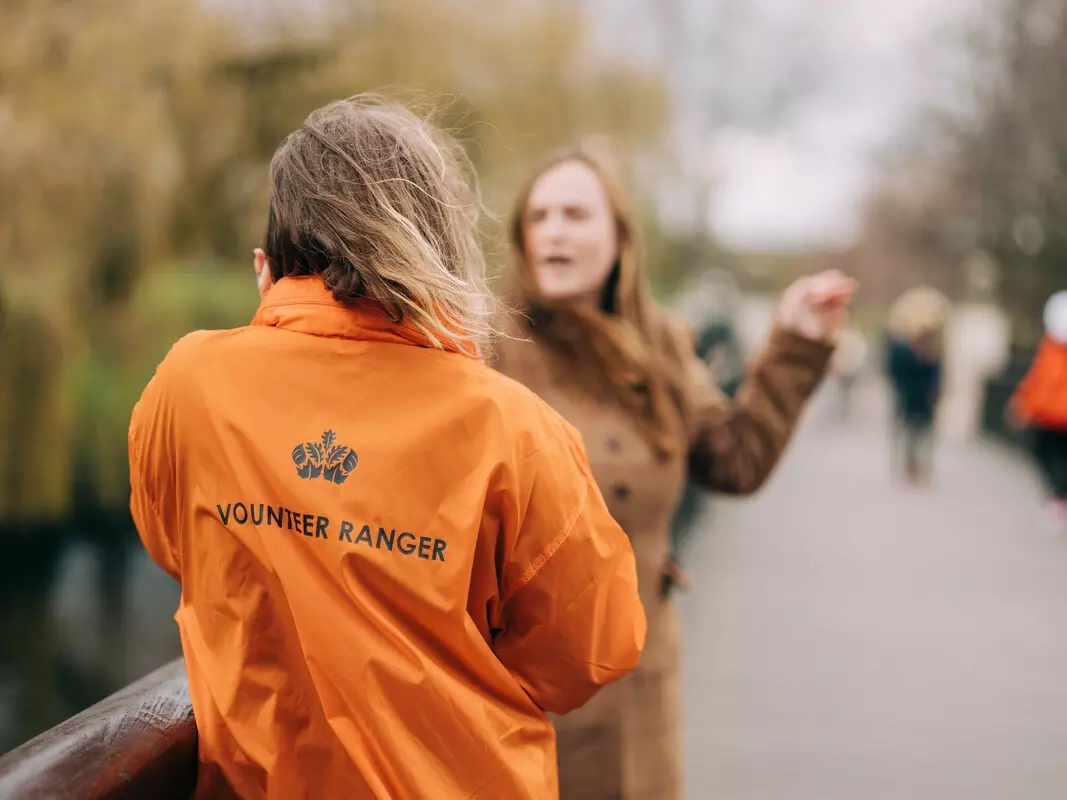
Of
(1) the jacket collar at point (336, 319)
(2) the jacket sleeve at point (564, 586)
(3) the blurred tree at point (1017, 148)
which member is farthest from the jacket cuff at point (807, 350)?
(3) the blurred tree at point (1017, 148)

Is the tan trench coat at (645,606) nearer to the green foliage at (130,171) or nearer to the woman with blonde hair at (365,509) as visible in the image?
the woman with blonde hair at (365,509)

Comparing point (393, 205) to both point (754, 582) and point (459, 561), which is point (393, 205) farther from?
point (754, 582)

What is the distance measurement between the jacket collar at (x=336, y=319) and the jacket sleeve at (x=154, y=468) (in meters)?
0.19

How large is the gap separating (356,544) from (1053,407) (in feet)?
28.8

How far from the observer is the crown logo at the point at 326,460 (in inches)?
52.8

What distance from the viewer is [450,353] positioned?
1.42 m

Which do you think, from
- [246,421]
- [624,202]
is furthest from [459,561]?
[624,202]

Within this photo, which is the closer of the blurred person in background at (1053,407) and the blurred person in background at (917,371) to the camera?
the blurred person in background at (1053,407)

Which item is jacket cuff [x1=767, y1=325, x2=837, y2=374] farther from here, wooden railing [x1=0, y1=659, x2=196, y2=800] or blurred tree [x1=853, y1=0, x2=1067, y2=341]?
blurred tree [x1=853, y1=0, x2=1067, y2=341]

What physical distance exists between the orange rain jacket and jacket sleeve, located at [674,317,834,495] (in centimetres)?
119

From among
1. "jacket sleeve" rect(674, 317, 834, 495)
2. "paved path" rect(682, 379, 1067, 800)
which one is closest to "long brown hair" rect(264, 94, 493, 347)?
"jacket sleeve" rect(674, 317, 834, 495)

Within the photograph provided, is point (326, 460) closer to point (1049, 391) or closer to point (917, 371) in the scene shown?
point (1049, 391)

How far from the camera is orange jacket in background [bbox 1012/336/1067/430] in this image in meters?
8.88

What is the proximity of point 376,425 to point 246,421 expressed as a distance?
0.53 feet
